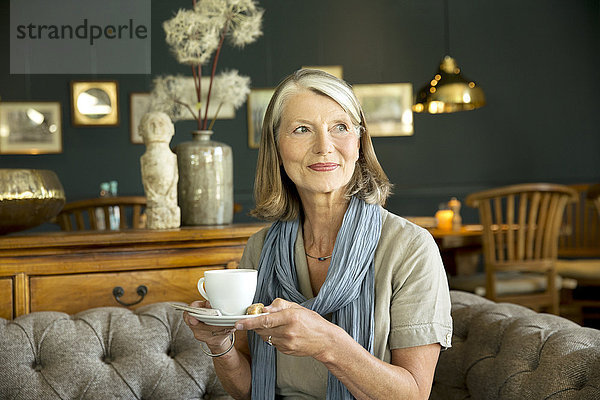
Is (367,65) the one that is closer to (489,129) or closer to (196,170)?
(489,129)

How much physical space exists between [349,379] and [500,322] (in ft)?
1.76

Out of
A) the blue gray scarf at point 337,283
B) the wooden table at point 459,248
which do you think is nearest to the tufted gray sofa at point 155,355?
the blue gray scarf at point 337,283

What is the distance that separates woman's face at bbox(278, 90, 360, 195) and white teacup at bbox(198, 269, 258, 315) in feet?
1.30

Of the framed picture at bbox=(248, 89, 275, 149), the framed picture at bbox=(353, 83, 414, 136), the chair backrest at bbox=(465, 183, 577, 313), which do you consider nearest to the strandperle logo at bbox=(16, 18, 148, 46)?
the framed picture at bbox=(248, 89, 275, 149)

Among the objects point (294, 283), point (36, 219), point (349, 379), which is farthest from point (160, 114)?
point (349, 379)

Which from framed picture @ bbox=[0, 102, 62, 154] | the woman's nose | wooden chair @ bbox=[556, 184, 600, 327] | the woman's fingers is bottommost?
wooden chair @ bbox=[556, 184, 600, 327]

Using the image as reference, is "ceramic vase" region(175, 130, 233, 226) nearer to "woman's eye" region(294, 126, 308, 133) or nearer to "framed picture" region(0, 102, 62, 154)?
"woman's eye" region(294, 126, 308, 133)

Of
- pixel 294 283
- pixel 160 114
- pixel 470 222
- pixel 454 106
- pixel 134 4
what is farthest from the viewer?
pixel 470 222

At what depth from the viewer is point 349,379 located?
4.02ft

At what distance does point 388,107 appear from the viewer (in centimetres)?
632

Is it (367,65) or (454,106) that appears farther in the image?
(367,65)

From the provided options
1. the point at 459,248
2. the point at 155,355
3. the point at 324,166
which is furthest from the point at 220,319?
the point at 459,248

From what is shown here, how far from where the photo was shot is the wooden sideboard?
180 centimetres

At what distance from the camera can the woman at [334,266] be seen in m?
1.31
